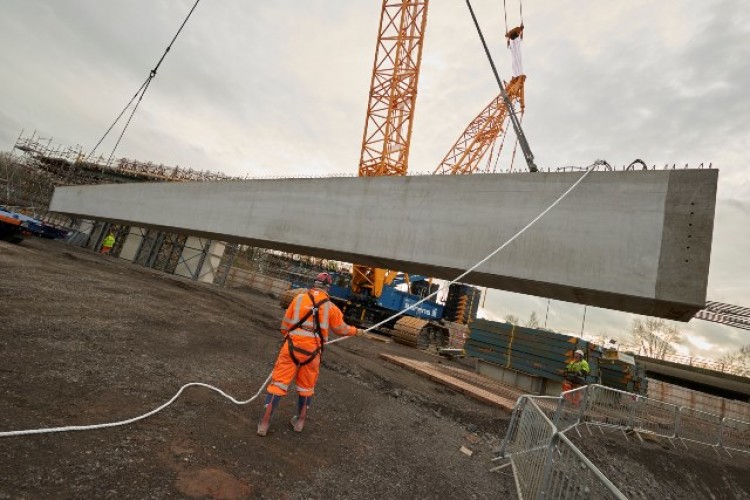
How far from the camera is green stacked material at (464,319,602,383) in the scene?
13.2 metres

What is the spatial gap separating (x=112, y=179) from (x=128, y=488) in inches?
1582

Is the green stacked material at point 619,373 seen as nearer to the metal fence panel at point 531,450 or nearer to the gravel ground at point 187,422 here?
the gravel ground at point 187,422

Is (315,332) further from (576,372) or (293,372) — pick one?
(576,372)

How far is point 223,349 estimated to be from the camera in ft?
23.7

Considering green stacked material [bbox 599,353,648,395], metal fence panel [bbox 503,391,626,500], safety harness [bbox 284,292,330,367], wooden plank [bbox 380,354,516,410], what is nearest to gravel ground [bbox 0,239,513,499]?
metal fence panel [bbox 503,391,626,500]

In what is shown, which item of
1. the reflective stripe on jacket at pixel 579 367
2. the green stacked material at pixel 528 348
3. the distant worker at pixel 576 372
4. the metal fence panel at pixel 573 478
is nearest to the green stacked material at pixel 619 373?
the green stacked material at pixel 528 348

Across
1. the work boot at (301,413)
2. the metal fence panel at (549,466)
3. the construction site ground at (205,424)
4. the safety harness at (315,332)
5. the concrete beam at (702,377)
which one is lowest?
the construction site ground at (205,424)

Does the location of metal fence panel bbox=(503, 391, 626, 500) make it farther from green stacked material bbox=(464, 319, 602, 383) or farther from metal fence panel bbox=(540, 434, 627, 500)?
green stacked material bbox=(464, 319, 602, 383)

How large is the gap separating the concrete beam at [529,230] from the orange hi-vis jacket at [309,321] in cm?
186

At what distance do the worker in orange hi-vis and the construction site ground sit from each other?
15.7 inches

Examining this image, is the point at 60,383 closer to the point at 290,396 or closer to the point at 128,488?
the point at 128,488

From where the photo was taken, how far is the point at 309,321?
4.32 m

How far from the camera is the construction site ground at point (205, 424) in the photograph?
2.97 metres

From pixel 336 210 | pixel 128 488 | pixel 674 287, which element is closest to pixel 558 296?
pixel 674 287
